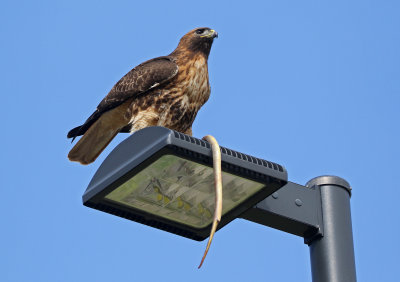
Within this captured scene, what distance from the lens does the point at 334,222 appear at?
3.57m

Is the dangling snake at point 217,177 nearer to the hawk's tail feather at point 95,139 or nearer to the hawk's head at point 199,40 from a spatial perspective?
the hawk's tail feather at point 95,139

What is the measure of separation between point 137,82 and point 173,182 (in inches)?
118

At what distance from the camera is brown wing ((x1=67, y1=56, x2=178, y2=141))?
20.3 ft

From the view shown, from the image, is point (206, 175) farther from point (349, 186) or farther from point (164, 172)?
point (349, 186)

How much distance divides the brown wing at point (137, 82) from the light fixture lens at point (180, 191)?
2.77 meters

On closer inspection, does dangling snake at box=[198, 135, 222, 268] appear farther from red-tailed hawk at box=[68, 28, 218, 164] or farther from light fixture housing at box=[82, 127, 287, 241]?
red-tailed hawk at box=[68, 28, 218, 164]

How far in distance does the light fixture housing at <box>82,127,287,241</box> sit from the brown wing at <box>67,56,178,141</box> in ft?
8.91

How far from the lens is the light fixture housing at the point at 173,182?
10.3 feet

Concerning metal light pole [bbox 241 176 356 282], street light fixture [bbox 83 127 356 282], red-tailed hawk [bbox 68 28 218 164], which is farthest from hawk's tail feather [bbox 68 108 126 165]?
metal light pole [bbox 241 176 356 282]

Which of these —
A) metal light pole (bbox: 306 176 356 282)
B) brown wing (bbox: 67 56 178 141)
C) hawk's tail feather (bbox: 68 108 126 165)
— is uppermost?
brown wing (bbox: 67 56 178 141)

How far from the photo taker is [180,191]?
3.38 meters

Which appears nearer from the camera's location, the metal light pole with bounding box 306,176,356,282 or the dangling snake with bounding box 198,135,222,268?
the dangling snake with bounding box 198,135,222,268

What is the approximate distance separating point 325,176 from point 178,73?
2781 millimetres

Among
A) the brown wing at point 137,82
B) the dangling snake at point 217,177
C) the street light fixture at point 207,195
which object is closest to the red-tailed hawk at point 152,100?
the brown wing at point 137,82
